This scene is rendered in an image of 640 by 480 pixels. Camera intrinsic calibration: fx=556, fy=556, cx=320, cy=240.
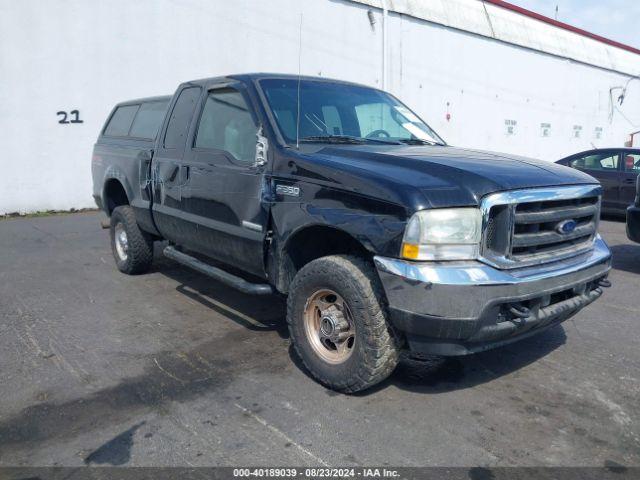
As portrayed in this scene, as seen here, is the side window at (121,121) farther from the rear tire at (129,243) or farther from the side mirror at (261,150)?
the side mirror at (261,150)

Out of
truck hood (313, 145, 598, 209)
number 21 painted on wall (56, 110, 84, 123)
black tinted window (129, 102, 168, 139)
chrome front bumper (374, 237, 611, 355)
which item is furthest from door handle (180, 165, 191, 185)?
number 21 painted on wall (56, 110, 84, 123)

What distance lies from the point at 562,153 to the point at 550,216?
21922 millimetres

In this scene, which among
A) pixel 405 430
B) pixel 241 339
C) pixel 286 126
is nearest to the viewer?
pixel 405 430

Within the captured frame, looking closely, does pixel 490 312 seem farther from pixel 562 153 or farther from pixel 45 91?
pixel 562 153

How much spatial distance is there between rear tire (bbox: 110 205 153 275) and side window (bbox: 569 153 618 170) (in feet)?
28.6

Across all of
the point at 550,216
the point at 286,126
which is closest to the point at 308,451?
the point at 550,216

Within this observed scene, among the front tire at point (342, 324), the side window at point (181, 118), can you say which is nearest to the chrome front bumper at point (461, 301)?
the front tire at point (342, 324)

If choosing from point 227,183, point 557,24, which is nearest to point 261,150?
point 227,183

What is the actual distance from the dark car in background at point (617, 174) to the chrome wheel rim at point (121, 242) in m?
8.32

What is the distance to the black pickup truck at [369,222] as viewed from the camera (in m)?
2.88

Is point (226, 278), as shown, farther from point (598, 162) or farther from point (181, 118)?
point (598, 162)

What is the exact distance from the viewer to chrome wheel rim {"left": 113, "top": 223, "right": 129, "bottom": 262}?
6172mm

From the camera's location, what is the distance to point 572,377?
365cm

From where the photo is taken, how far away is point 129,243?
19.5 feet
